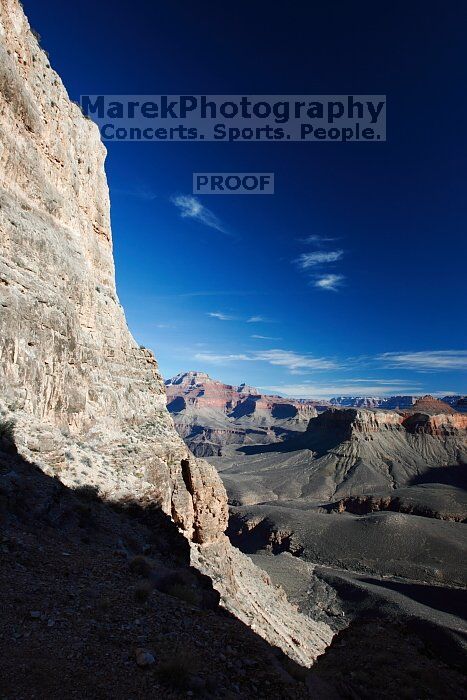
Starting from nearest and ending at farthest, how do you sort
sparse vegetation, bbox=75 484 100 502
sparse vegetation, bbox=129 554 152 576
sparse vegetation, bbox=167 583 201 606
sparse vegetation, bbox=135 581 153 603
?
sparse vegetation, bbox=135 581 153 603, sparse vegetation, bbox=167 583 201 606, sparse vegetation, bbox=129 554 152 576, sparse vegetation, bbox=75 484 100 502

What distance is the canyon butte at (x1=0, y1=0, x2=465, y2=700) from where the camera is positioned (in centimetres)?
609

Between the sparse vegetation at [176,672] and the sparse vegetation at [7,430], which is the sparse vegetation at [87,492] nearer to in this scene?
the sparse vegetation at [7,430]

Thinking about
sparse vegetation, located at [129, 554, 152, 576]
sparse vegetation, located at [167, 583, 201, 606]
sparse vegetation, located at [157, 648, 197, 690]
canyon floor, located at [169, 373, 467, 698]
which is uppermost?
sparse vegetation, located at [157, 648, 197, 690]

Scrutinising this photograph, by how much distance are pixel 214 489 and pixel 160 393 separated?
27.2 feet

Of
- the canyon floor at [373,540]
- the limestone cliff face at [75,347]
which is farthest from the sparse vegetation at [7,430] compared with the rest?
the canyon floor at [373,540]

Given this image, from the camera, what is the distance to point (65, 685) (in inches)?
190

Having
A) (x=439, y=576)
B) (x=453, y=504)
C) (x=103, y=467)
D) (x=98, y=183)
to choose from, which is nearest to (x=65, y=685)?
(x=103, y=467)

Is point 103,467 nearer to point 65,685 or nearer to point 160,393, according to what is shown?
point 160,393

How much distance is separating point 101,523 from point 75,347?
31.6ft

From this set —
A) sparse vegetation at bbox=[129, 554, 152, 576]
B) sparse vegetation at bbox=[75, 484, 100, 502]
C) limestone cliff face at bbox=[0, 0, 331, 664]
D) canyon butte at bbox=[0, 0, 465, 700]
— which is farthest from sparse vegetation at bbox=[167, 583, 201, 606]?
limestone cliff face at bbox=[0, 0, 331, 664]

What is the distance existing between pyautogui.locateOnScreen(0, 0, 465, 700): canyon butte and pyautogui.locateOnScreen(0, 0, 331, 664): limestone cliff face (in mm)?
111

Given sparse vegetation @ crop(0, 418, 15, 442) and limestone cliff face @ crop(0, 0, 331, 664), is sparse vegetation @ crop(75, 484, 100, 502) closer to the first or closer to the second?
limestone cliff face @ crop(0, 0, 331, 664)

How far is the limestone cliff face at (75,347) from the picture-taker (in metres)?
16.5

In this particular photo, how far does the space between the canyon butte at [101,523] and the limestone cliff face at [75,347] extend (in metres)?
0.11
